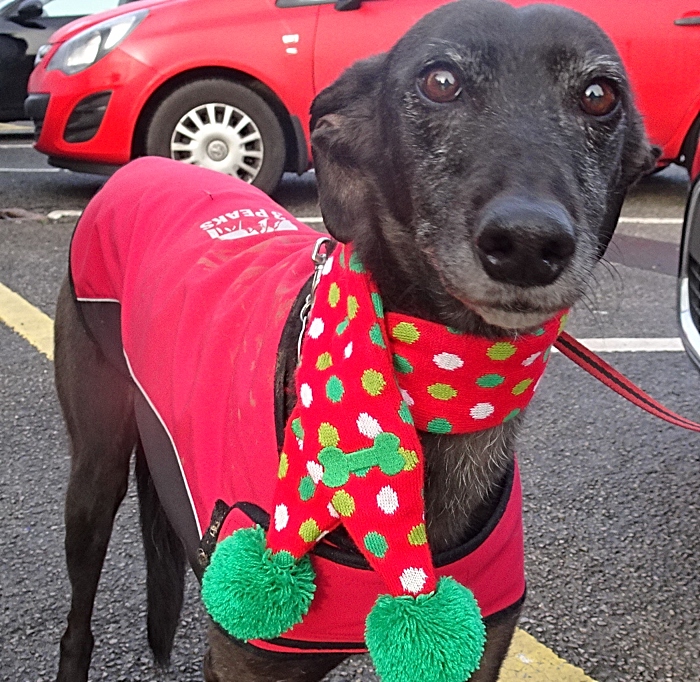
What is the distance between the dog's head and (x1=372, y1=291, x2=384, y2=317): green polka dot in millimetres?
62

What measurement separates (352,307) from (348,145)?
41 cm

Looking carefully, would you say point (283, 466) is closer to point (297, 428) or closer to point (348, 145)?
point (297, 428)

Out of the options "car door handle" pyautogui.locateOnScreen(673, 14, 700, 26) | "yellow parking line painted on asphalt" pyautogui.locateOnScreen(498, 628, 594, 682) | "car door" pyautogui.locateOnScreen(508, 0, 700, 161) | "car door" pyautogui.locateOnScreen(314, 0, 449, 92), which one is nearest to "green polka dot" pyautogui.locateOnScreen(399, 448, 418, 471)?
"yellow parking line painted on asphalt" pyautogui.locateOnScreen(498, 628, 594, 682)

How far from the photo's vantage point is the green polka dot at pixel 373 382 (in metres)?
1.43

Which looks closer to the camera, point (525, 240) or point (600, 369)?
point (525, 240)

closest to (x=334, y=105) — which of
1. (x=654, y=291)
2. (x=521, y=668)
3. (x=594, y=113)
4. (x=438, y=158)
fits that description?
(x=438, y=158)

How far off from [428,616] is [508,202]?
25.9 inches

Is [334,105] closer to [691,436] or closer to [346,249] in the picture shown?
[346,249]

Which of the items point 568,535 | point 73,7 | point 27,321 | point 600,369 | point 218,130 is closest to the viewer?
point 600,369

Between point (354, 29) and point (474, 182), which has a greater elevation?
point (474, 182)

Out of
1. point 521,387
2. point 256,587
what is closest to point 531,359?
point 521,387

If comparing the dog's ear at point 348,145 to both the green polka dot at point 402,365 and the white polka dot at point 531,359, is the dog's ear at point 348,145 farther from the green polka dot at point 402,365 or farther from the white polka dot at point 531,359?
the white polka dot at point 531,359

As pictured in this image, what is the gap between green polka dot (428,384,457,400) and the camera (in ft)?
4.86

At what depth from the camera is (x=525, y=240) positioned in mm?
1250
